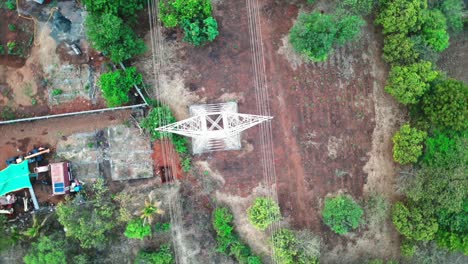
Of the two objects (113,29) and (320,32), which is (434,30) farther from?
(113,29)

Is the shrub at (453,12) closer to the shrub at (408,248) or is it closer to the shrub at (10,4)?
the shrub at (408,248)

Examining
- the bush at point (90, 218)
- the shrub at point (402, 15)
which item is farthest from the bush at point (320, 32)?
the bush at point (90, 218)

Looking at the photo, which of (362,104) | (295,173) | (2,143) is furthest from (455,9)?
(2,143)

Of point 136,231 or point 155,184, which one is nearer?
point 136,231

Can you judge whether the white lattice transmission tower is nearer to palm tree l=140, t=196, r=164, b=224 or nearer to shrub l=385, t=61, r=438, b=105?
palm tree l=140, t=196, r=164, b=224

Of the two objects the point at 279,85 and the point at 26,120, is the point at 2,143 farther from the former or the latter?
the point at 279,85

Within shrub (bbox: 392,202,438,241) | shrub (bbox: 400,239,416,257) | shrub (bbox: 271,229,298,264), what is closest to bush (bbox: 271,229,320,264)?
shrub (bbox: 271,229,298,264)
